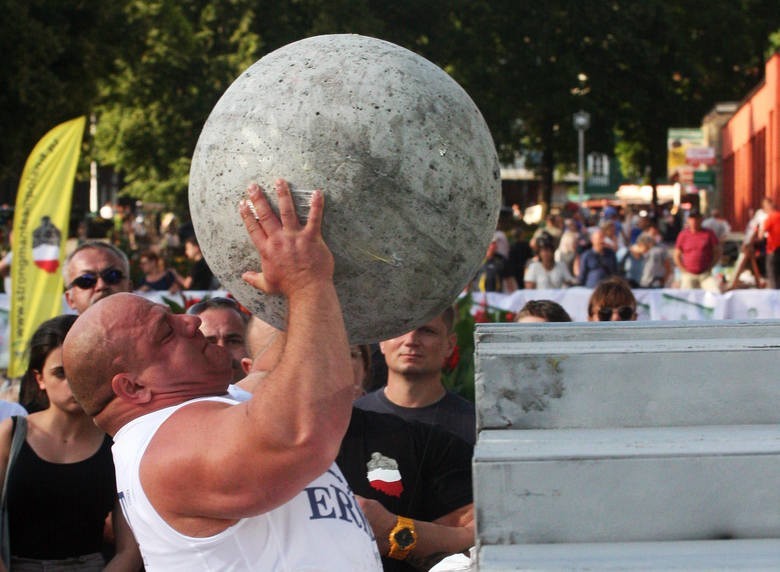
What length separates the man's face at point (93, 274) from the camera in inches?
275

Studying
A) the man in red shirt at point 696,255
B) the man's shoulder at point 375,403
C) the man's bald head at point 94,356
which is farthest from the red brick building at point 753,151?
the man's bald head at point 94,356

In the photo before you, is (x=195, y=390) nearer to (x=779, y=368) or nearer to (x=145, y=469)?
(x=145, y=469)

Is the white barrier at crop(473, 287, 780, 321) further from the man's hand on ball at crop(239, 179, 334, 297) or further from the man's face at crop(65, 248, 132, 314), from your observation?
the man's hand on ball at crop(239, 179, 334, 297)

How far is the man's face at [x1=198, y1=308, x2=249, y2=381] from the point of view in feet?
20.5

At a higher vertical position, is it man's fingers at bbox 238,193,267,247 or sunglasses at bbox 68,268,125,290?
man's fingers at bbox 238,193,267,247

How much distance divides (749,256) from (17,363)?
12.4m

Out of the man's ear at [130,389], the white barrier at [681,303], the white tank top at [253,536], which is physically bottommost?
the white barrier at [681,303]

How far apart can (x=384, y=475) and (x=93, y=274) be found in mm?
3107

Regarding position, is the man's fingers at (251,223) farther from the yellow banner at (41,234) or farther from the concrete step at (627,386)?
the yellow banner at (41,234)

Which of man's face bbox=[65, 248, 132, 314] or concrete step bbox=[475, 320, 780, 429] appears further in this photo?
man's face bbox=[65, 248, 132, 314]

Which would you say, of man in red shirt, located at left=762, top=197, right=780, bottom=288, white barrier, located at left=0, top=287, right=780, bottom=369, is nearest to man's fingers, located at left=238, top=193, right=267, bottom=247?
white barrier, located at left=0, top=287, right=780, bottom=369

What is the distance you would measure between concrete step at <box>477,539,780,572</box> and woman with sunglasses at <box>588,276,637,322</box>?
16.4 ft

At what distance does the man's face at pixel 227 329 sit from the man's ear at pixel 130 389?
9.94 ft

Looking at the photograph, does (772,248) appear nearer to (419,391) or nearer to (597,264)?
(597,264)
